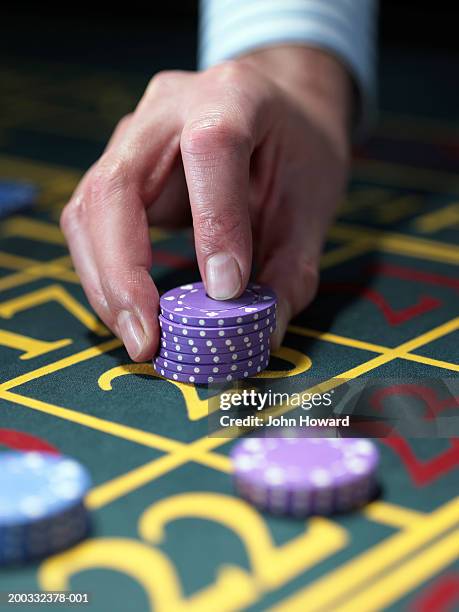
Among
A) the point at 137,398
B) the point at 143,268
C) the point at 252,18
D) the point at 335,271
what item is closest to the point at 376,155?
the point at 252,18

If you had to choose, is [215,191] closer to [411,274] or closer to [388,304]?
[388,304]

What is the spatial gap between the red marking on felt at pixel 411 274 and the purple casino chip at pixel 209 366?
2.28 feet

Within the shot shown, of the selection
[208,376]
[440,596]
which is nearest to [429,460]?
[440,596]

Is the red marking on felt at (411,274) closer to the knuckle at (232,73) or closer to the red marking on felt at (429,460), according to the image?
the knuckle at (232,73)

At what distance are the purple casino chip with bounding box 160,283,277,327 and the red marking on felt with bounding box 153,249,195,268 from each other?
0.53m

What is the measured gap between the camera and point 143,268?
2150mm

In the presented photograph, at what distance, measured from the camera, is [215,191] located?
2.09m

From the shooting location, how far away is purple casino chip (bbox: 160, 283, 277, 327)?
6.50ft

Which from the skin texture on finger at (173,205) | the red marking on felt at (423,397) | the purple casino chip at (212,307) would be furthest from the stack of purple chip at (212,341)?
the skin texture on finger at (173,205)

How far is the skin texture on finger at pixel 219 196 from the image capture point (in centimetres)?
208

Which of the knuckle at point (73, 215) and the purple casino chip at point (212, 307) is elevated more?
the knuckle at point (73, 215)

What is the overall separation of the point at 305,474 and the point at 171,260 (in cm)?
128

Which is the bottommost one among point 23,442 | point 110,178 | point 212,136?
point 23,442

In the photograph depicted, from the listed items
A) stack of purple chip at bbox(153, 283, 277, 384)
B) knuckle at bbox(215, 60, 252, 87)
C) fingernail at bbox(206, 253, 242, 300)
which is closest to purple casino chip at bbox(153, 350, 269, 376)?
stack of purple chip at bbox(153, 283, 277, 384)
